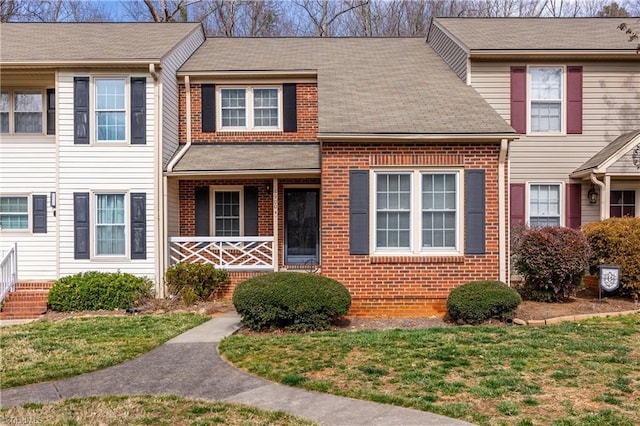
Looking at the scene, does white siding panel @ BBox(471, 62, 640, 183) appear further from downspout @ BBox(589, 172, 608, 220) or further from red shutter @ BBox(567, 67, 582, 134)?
downspout @ BBox(589, 172, 608, 220)

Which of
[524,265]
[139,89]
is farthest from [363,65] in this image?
[524,265]

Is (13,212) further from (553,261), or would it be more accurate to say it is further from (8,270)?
(553,261)

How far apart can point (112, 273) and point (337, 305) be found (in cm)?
607

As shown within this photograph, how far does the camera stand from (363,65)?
15398mm

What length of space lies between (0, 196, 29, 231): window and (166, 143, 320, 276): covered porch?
3.77 m

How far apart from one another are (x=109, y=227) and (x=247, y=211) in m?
3.44

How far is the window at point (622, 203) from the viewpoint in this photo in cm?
1375

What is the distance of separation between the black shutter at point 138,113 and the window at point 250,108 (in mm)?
2442

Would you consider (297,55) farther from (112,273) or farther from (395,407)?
(395,407)

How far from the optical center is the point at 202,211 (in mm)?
14141

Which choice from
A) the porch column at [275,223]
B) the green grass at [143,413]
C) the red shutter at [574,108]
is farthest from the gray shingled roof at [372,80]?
the green grass at [143,413]

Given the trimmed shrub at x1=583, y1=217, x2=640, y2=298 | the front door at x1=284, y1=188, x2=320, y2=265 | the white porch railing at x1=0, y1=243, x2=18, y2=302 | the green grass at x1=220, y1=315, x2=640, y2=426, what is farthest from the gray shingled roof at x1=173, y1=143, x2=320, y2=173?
the trimmed shrub at x1=583, y1=217, x2=640, y2=298

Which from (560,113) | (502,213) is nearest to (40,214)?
(502,213)

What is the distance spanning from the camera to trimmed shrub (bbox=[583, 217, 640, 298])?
10.8 m
